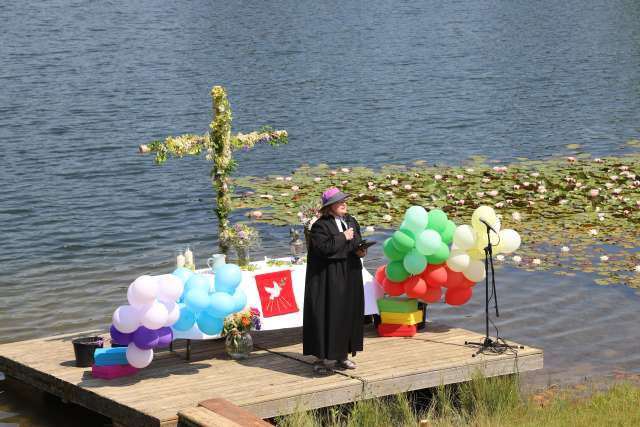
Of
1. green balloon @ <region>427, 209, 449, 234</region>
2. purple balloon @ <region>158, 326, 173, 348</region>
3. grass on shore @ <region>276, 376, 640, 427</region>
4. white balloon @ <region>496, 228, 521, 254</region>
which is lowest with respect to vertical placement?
grass on shore @ <region>276, 376, 640, 427</region>

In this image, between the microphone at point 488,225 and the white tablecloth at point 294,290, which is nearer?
the microphone at point 488,225

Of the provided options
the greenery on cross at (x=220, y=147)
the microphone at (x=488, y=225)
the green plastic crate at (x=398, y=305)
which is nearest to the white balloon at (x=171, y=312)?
the greenery on cross at (x=220, y=147)

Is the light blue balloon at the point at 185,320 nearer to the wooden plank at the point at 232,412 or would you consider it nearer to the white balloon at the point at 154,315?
the white balloon at the point at 154,315

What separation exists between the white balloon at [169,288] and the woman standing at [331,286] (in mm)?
1349

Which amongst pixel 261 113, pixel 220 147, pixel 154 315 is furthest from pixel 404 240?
pixel 261 113

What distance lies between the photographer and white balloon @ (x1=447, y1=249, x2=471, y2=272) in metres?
13.0

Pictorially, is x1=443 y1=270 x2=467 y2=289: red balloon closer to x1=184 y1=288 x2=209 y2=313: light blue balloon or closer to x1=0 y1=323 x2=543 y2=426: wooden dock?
x1=0 y1=323 x2=543 y2=426: wooden dock

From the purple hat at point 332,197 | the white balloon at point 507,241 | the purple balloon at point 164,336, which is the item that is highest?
the purple hat at point 332,197

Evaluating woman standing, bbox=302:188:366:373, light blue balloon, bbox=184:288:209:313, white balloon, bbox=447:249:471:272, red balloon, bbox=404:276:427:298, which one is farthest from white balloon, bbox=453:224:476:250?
light blue balloon, bbox=184:288:209:313

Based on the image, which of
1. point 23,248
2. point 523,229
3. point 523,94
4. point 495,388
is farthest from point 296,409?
point 523,94

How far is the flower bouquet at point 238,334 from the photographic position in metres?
12.3

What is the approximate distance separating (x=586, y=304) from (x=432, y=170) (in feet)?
28.6

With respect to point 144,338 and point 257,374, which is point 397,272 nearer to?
point 257,374

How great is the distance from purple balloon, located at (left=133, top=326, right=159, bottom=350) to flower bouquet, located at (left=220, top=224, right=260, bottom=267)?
205cm
